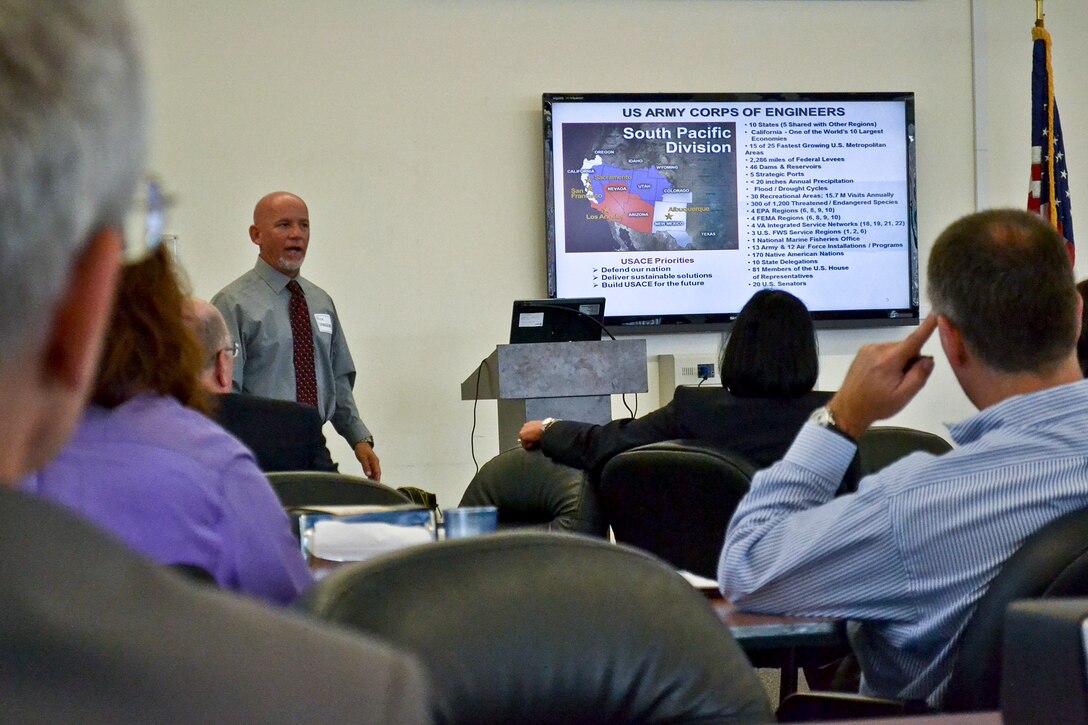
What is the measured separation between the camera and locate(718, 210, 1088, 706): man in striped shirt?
65.7 inches

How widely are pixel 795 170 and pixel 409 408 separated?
234 cm

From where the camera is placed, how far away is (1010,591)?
1503 mm

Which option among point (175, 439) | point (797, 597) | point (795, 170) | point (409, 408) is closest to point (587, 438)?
point (797, 597)

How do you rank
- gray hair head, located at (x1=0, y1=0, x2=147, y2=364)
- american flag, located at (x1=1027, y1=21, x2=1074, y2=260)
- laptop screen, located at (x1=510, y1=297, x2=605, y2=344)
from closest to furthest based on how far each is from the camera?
gray hair head, located at (x1=0, y1=0, x2=147, y2=364) → laptop screen, located at (x1=510, y1=297, x2=605, y2=344) → american flag, located at (x1=1027, y1=21, x2=1074, y2=260)

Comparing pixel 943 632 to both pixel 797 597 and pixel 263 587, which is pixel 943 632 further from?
pixel 263 587

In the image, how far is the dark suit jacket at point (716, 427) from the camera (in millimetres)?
3152

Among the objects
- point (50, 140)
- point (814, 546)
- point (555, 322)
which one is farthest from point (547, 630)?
point (555, 322)

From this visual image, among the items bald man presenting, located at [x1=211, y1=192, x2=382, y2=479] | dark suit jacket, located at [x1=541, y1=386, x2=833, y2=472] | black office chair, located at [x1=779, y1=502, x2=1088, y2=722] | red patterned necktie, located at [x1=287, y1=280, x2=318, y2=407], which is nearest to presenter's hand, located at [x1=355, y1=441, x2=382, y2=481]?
bald man presenting, located at [x1=211, y1=192, x2=382, y2=479]

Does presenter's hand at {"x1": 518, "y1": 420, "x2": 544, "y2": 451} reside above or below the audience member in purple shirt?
below

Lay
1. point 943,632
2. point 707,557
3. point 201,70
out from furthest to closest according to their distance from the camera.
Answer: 1. point 201,70
2. point 707,557
3. point 943,632

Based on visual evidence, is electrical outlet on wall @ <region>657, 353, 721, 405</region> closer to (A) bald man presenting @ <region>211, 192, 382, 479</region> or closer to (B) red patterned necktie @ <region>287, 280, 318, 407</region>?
(A) bald man presenting @ <region>211, 192, 382, 479</region>

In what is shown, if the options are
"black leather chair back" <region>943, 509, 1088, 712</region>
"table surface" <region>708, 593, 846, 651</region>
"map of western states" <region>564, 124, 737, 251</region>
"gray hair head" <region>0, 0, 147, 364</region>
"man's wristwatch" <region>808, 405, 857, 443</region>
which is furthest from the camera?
"map of western states" <region>564, 124, 737, 251</region>

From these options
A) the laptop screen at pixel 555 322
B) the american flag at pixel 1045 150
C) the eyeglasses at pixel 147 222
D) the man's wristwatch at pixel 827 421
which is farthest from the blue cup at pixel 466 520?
the american flag at pixel 1045 150

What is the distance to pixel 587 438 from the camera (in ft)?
11.6
